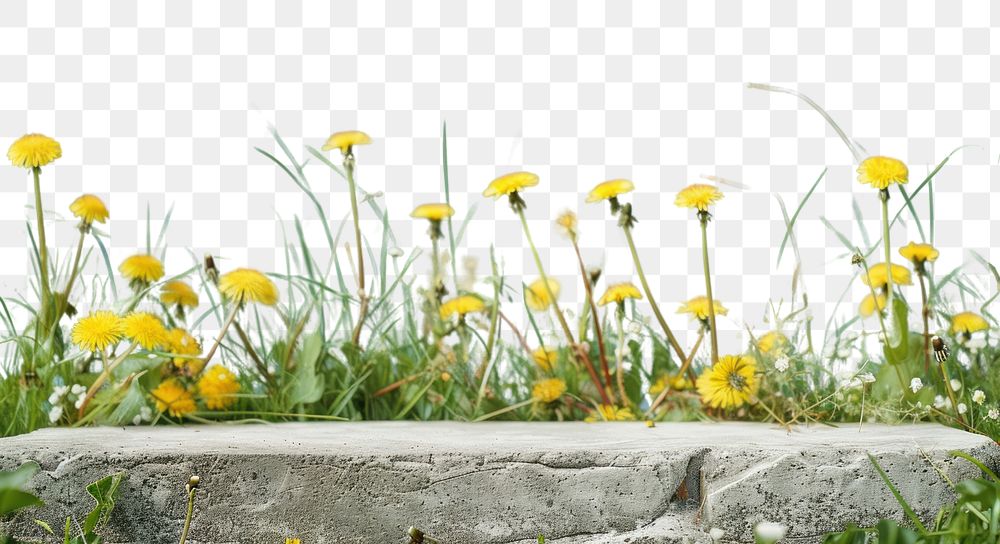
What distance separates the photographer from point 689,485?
1.59 meters

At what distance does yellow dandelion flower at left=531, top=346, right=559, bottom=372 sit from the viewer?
2.05 meters

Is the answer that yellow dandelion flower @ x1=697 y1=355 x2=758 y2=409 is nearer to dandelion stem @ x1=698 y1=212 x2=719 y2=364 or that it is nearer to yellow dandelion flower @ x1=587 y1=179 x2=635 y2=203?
dandelion stem @ x1=698 y1=212 x2=719 y2=364

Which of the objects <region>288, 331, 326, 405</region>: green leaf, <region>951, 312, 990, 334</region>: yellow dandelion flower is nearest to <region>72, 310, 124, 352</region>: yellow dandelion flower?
<region>288, 331, 326, 405</region>: green leaf

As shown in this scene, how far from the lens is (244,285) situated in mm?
1840

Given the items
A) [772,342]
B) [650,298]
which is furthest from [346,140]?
[772,342]

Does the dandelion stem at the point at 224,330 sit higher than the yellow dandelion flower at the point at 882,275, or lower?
lower

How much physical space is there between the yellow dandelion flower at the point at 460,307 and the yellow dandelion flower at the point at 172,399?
20.9 inches

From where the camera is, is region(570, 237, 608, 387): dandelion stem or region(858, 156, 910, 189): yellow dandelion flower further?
region(570, 237, 608, 387): dandelion stem

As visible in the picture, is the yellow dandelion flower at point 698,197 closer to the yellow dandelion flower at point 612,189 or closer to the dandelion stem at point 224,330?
the yellow dandelion flower at point 612,189

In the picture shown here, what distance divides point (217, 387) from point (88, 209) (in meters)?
0.45

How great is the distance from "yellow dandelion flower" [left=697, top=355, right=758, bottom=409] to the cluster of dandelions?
0.87 m

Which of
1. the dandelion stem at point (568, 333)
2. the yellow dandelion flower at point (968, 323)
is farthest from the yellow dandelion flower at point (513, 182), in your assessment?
the yellow dandelion flower at point (968, 323)

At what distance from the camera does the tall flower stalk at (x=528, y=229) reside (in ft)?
6.34

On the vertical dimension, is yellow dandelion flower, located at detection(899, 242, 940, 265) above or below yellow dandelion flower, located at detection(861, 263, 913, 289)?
above
